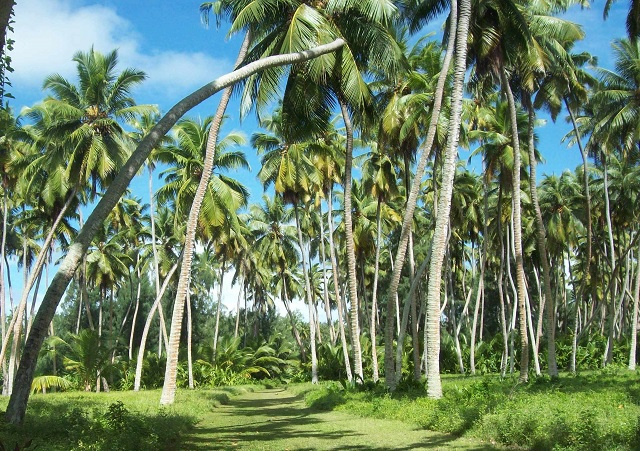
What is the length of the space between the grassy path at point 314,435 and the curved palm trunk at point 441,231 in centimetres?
158

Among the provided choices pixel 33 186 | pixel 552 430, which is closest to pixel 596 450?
pixel 552 430

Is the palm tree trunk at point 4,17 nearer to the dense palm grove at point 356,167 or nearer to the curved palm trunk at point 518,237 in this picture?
the dense palm grove at point 356,167

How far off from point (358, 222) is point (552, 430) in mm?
26806

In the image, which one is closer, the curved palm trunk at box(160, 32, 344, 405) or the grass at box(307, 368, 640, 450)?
the grass at box(307, 368, 640, 450)

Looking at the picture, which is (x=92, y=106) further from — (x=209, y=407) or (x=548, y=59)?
(x=548, y=59)

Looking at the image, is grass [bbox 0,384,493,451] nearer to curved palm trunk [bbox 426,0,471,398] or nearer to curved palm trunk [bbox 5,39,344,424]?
curved palm trunk [bbox 5,39,344,424]

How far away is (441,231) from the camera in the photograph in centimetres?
1500

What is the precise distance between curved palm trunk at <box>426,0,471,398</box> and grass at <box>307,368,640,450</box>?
2.31 feet

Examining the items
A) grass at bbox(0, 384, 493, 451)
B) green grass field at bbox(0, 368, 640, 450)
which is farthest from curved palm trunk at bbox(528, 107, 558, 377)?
grass at bbox(0, 384, 493, 451)

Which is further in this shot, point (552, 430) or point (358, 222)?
point (358, 222)

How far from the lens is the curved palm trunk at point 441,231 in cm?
1477

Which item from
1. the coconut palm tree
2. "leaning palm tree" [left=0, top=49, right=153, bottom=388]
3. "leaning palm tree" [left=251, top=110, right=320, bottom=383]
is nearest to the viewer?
"leaning palm tree" [left=0, top=49, right=153, bottom=388]

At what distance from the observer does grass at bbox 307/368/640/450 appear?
8.37 m

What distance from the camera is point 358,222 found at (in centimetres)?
3572
